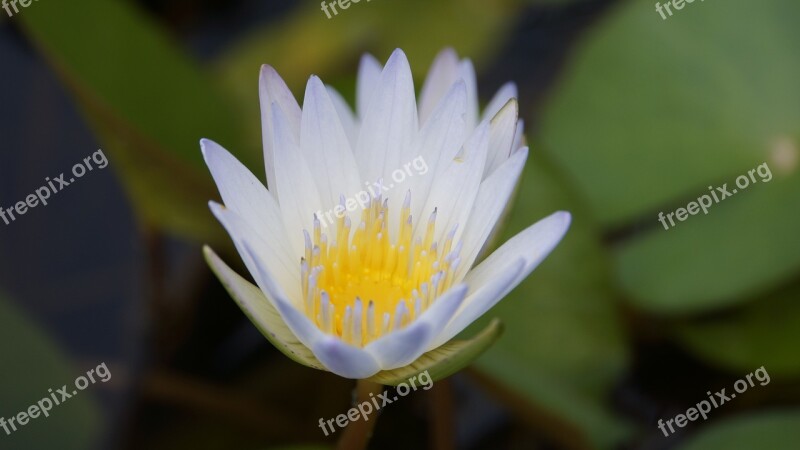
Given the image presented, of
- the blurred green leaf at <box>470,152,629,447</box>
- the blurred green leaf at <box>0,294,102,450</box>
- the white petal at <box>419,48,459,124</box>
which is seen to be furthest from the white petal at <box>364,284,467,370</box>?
the blurred green leaf at <box>0,294,102,450</box>

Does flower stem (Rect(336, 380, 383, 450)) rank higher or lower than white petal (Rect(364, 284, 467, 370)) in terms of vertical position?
lower

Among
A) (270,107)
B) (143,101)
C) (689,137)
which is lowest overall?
(689,137)

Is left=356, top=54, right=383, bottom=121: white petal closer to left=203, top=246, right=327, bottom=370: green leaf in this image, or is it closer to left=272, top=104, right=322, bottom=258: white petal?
left=272, top=104, right=322, bottom=258: white petal

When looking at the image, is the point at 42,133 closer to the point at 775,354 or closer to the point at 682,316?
the point at 682,316

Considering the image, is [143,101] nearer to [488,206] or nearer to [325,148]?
[325,148]

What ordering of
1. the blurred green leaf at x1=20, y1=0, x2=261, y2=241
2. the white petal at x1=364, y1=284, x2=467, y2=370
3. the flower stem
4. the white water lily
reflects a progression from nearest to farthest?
the white petal at x1=364, y1=284, x2=467, y2=370 < the white water lily < the flower stem < the blurred green leaf at x1=20, y1=0, x2=261, y2=241

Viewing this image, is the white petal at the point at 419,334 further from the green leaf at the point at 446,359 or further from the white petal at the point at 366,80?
the white petal at the point at 366,80

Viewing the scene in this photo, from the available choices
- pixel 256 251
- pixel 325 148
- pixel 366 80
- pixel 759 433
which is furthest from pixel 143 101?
pixel 759 433
